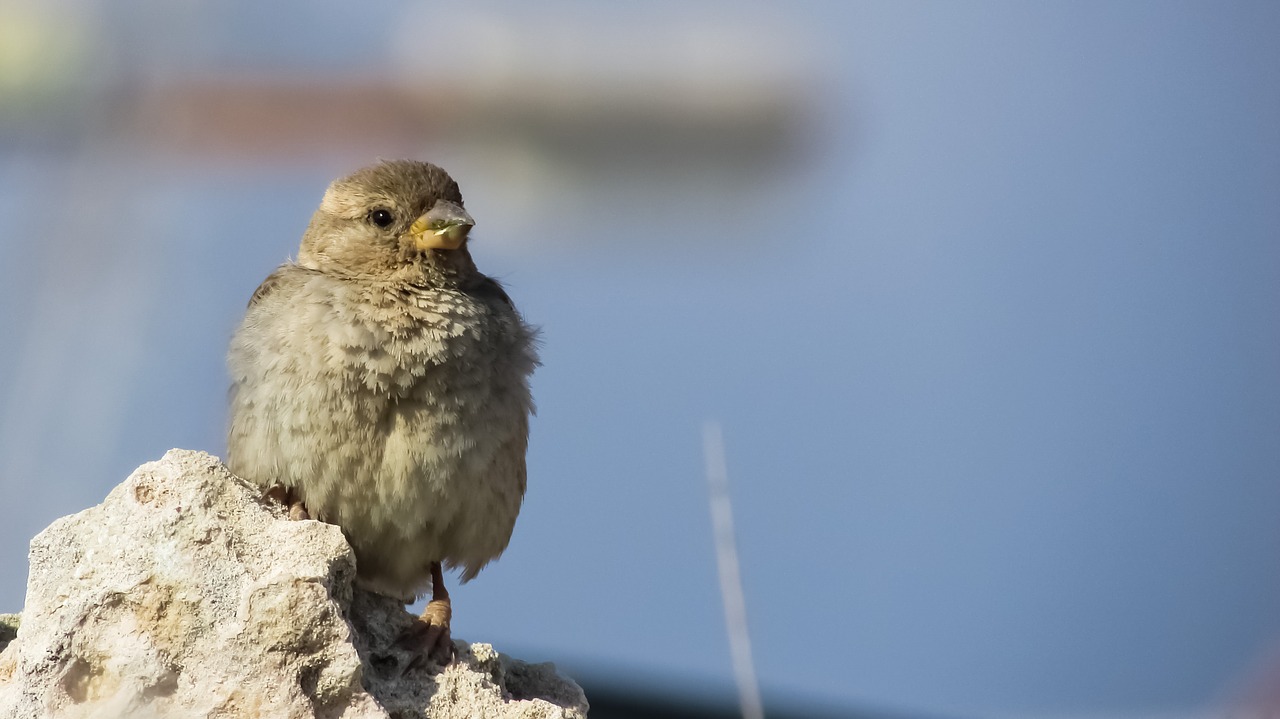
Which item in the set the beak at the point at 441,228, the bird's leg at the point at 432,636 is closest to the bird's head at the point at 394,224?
the beak at the point at 441,228

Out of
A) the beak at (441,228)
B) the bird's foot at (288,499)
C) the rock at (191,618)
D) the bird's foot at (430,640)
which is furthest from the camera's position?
the beak at (441,228)

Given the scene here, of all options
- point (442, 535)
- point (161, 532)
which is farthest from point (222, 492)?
point (442, 535)

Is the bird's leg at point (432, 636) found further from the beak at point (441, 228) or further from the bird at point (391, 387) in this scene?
the beak at point (441, 228)

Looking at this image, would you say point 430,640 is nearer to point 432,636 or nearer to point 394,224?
point 432,636

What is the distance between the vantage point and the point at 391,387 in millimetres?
4301

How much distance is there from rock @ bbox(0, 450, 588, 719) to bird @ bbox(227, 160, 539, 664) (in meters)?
0.57

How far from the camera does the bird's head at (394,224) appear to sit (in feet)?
15.0

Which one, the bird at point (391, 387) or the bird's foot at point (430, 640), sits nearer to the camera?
the bird's foot at point (430, 640)

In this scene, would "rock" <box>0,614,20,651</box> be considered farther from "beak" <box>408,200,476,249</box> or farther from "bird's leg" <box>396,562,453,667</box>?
"beak" <box>408,200,476,249</box>

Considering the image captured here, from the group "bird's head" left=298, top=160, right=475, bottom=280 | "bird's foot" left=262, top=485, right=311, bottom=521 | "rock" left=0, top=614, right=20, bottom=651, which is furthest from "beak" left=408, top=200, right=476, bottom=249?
"rock" left=0, top=614, right=20, bottom=651

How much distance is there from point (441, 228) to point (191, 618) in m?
1.62

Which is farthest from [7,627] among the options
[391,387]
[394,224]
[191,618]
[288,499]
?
[394,224]

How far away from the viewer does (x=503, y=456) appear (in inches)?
182

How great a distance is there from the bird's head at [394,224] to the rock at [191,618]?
111 cm
